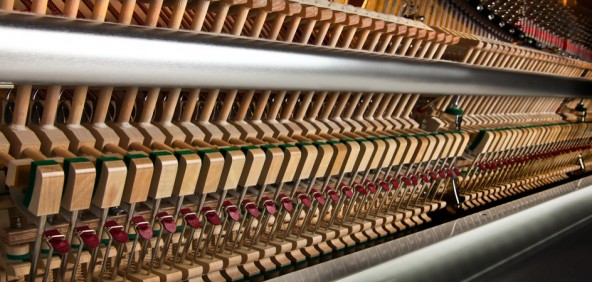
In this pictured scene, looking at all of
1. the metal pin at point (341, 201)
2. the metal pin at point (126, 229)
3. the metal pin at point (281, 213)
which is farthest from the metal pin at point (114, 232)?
the metal pin at point (341, 201)

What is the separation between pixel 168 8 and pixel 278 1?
368 millimetres

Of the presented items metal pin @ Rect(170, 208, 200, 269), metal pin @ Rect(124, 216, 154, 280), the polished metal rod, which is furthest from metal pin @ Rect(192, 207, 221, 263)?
the polished metal rod

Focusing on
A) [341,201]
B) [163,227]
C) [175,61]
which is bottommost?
[341,201]

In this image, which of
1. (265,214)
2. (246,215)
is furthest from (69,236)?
(265,214)

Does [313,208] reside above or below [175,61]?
below

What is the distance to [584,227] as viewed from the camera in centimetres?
501

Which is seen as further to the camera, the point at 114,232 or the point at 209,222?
the point at 209,222

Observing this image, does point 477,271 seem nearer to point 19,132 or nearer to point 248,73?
point 248,73

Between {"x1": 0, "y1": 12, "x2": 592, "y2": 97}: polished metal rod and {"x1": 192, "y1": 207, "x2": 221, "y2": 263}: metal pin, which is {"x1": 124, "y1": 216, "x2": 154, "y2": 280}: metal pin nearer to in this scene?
{"x1": 192, "y1": 207, "x2": 221, "y2": 263}: metal pin

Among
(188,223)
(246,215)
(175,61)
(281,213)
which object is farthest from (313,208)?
(175,61)

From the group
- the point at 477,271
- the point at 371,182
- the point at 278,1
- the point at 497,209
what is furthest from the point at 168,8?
the point at 497,209

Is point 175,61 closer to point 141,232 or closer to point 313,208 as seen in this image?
point 141,232

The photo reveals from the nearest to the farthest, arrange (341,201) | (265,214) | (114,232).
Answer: (114,232) → (265,214) → (341,201)

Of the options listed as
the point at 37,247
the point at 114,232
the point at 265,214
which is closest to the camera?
the point at 37,247
